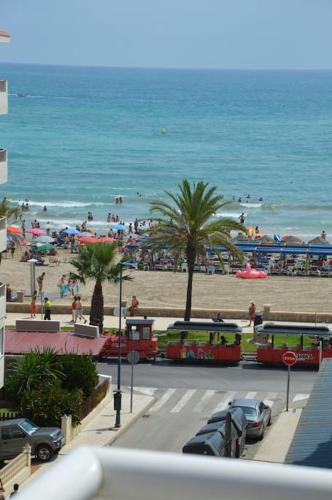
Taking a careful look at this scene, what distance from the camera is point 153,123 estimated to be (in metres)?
189

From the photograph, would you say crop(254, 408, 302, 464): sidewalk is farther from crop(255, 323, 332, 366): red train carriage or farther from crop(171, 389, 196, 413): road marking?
crop(255, 323, 332, 366): red train carriage

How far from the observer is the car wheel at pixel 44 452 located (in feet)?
85.4

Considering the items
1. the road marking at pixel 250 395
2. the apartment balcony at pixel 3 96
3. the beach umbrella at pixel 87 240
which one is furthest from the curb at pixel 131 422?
the beach umbrella at pixel 87 240

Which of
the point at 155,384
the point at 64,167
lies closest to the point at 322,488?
the point at 155,384

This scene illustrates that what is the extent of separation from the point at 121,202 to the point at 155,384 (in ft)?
212

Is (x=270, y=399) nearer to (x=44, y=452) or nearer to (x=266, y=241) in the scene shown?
(x=44, y=452)

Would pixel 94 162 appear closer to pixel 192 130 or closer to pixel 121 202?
pixel 121 202

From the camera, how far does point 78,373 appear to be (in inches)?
1196

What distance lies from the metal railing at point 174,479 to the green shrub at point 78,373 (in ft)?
90.0

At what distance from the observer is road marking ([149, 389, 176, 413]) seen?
31969 mm

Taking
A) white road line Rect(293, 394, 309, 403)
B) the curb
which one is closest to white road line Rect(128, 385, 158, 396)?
the curb

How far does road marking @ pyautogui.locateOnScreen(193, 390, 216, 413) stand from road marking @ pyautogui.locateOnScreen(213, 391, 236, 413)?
40cm

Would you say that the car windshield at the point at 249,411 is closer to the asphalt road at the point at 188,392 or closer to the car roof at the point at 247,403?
the car roof at the point at 247,403

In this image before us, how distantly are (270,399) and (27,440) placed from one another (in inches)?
361
